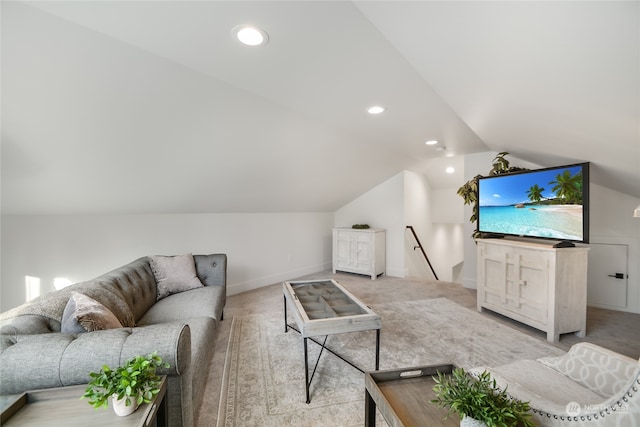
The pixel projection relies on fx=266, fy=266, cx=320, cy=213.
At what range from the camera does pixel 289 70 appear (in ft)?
6.16

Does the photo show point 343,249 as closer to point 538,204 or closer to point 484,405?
point 538,204

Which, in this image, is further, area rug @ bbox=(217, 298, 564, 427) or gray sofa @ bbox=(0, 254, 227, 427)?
area rug @ bbox=(217, 298, 564, 427)

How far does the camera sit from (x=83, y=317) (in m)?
1.35

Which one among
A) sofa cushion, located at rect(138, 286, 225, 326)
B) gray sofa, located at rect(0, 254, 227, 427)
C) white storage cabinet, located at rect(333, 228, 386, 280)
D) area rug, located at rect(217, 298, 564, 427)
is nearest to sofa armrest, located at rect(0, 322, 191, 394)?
gray sofa, located at rect(0, 254, 227, 427)

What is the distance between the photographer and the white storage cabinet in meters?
4.89

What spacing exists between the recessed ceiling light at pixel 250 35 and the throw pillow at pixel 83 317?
5.53 feet

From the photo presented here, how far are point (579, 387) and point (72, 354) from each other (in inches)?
87.1

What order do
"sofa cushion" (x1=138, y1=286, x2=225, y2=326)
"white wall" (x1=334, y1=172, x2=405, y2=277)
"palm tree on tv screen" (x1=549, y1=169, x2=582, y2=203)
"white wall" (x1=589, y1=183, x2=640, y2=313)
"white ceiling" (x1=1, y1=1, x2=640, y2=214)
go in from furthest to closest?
"white wall" (x1=334, y1=172, x2=405, y2=277), "white wall" (x1=589, y1=183, x2=640, y2=313), "palm tree on tv screen" (x1=549, y1=169, x2=582, y2=203), "sofa cushion" (x1=138, y1=286, x2=225, y2=326), "white ceiling" (x1=1, y1=1, x2=640, y2=214)

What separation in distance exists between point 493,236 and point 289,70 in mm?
3120

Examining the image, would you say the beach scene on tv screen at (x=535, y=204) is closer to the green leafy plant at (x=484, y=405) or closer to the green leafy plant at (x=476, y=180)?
the green leafy plant at (x=476, y=180)

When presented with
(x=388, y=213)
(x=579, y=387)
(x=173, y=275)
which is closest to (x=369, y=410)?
(x=579, y=387)

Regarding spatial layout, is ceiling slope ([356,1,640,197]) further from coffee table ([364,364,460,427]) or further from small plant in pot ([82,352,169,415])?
small plant in pot ([82,352,169,415])

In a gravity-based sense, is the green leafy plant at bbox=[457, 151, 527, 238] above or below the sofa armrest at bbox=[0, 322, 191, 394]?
above

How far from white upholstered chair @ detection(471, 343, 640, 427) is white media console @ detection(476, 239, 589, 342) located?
59.5 inches
